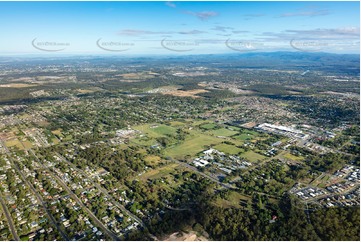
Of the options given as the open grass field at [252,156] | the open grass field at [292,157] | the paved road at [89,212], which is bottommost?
the open grass field at [292,157]

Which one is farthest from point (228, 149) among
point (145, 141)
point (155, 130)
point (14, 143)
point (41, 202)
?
point (14, 143)

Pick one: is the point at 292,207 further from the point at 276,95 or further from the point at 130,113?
the point at 276,95

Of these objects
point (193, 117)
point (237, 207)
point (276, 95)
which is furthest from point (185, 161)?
point (276, 95)

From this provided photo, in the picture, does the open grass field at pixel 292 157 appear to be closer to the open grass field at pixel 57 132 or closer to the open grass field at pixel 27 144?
the open grass field at pixel 57 132

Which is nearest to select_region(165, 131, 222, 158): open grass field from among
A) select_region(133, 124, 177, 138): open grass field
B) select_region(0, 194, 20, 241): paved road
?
select_region(133, 124, 177, 138): open grass field

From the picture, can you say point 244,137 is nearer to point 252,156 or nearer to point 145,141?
point 252,156

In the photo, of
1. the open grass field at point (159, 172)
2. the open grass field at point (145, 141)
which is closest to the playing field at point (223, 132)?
the open grass field at point (145, 141)

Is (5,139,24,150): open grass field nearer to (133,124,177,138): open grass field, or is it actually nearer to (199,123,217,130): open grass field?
(133,124,177,138): open grass field
